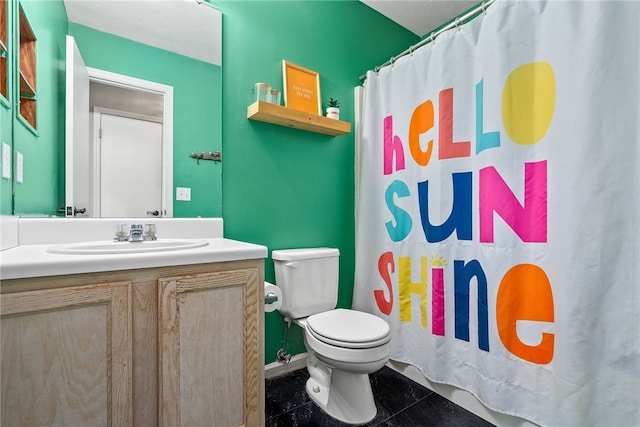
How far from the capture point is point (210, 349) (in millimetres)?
996

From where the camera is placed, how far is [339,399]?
141cm

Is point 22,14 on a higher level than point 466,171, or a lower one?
higher

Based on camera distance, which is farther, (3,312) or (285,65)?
(285,65)

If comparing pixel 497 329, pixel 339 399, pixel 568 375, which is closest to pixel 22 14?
pixel 339 399

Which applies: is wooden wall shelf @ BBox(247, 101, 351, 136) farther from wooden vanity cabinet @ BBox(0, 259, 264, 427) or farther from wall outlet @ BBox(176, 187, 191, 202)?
wooden vanity cabinet @ BBox(0, 259, 264, 427)

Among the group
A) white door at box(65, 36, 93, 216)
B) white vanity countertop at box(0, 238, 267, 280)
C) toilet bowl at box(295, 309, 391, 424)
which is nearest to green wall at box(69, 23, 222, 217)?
white door at box(65, 36, 93, 216)

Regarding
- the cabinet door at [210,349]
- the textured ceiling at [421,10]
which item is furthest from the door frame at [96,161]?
the textured ceiling at [421,10]

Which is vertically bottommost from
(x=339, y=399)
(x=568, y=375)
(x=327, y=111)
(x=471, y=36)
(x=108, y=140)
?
(x=339, y=399)

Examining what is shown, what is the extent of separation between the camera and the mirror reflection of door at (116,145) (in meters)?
1.24

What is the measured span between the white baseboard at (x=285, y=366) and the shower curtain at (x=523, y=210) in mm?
582

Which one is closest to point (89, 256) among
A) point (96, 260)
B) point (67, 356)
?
point (96, 260)

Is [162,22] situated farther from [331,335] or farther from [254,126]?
[331,335]

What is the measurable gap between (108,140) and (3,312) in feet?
2.72

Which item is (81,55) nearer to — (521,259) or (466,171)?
(466,171)
